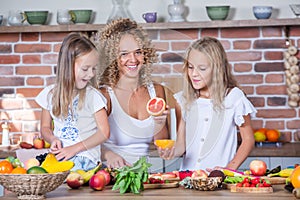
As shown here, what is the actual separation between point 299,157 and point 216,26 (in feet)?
3.42

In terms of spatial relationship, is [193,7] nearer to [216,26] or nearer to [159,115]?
[216,26]

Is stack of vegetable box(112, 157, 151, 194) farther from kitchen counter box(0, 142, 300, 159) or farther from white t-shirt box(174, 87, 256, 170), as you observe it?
kitchen counter box(0, 142, 300, 159)

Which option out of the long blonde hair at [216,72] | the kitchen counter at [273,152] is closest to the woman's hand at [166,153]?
the long blonde hair at [216,72]

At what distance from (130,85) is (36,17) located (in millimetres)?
2367

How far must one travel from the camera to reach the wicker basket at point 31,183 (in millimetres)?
2475

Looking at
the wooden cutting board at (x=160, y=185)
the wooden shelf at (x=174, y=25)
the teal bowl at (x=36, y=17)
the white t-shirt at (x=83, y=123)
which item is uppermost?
the teal bowl at (x=36, y=17)

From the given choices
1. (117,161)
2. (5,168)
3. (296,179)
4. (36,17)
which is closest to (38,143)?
(36,17)

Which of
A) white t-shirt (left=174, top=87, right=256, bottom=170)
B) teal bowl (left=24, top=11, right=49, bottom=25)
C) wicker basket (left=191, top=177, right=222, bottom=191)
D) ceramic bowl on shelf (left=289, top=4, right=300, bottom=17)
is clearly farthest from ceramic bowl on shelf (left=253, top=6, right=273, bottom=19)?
wicker basket (left=191, top=177, right=222, bottom=191)

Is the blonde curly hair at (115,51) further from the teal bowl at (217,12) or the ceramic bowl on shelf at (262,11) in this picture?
the ceramic bowl on shelf at (262,11)

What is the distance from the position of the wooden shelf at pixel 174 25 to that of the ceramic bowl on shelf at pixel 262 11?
0.03 metres

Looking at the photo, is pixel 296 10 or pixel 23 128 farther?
pixel 23 128

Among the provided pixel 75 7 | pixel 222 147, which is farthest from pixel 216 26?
pixel 222 147

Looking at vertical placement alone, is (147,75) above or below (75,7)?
below

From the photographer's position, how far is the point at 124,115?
9.29 feet
